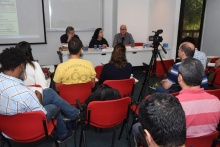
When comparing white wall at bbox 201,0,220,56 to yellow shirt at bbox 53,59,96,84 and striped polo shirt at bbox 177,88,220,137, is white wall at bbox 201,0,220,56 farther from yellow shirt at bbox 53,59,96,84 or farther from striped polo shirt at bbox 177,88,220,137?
striped polo shirt at bbox 177,88,220,137

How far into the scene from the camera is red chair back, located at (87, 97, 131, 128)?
2.01 metres

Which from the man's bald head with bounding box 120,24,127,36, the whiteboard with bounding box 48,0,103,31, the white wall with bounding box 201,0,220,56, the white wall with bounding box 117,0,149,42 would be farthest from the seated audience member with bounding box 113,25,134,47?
the white wall with bounding box 201,0,220,56

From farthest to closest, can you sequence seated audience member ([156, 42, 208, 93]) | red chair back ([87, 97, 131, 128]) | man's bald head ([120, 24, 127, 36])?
man's bald head ([120, 24, 127, 36]) → seated audience member ([156, 42, 208, 93]) → red chair back ([87, 97, 131, 128])

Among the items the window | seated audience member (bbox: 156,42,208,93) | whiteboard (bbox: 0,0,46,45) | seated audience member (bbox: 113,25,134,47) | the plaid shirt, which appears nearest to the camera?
the plaid shirt

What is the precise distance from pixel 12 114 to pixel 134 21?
5318 millimetres

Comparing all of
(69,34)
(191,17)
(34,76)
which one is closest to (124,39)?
(69,34)

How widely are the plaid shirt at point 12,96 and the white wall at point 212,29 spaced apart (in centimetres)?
604

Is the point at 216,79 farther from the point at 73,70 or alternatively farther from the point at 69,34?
the point at 69,34

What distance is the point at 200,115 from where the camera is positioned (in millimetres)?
1588

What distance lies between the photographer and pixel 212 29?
21.5 ft

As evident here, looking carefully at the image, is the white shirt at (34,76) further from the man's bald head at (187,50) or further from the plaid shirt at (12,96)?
the man's bald head at (187,50)

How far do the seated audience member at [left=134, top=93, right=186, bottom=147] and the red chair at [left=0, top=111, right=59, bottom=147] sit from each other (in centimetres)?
112

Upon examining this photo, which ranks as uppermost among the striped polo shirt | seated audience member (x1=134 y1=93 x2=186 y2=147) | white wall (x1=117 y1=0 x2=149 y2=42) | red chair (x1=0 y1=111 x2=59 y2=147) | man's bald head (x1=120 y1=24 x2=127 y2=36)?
white wall (x1=117 y1=0 x2=149 y2=42)

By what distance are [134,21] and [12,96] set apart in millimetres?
5267
